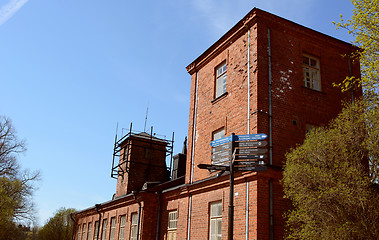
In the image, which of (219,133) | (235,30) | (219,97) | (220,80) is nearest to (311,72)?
(235,30)

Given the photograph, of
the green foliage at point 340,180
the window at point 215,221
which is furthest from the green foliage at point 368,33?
the window at point 215,221

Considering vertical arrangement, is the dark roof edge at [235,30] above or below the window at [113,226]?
above

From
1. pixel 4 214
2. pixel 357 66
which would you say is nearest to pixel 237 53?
pixel 357 66

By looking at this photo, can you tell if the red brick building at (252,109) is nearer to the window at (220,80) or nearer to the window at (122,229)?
the window at (220,80)

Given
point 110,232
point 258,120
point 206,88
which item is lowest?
point 110,232

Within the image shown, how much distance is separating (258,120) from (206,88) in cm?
441

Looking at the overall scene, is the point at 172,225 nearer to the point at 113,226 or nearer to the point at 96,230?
the point at 113,226

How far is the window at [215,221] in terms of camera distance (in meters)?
13.1

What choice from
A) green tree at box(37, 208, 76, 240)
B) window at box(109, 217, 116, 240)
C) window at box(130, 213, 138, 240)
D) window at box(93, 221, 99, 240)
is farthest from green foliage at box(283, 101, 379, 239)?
green tree at box(37, 208, 76, 240)

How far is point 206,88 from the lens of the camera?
53.5ft

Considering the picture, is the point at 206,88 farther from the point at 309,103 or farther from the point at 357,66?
the point at 357,66

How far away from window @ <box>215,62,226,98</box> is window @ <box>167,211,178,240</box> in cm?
584

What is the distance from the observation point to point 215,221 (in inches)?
528

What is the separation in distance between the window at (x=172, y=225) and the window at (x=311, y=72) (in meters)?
8.09
